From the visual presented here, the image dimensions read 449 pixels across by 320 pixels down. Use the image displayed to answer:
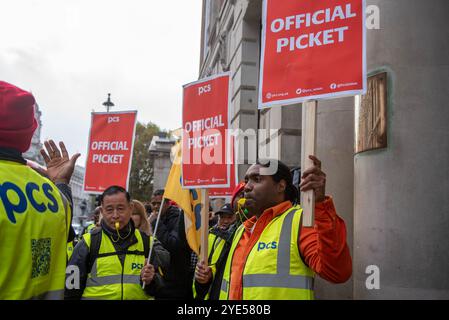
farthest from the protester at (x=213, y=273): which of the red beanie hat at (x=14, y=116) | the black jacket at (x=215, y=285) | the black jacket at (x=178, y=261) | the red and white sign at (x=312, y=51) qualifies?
the red beanie hat at (x=14, y=116)

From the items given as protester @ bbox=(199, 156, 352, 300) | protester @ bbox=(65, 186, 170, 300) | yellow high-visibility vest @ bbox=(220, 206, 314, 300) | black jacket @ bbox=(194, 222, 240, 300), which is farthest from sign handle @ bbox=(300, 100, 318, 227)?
protester @ bbox=(65, 186, 170, 300)

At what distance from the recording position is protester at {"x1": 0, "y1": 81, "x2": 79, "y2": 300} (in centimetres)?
198

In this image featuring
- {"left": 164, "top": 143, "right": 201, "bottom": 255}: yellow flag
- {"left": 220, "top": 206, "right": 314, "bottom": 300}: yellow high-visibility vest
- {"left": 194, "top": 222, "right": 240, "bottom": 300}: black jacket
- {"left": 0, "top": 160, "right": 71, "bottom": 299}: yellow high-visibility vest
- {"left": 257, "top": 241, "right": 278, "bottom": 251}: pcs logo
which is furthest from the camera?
{"left": 164, "top": 143, "right": 201, "bottom": 255}: yellow flag

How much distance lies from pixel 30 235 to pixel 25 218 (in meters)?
0.08

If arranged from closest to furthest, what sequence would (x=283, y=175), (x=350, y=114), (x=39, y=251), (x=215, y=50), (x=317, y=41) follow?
(x=39, y=251)
(x=317, y=41)
(x=283, y=175)
(x=350, y=114)
(x=215, y=50)

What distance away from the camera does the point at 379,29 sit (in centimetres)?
416

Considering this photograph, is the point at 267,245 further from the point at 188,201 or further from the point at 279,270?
the point at 188,201

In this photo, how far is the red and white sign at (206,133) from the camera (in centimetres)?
437

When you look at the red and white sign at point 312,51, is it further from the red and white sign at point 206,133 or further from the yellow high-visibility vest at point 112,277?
the yellow high-visibility vest at point 112,277

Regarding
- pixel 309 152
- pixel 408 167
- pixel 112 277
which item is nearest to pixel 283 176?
pixel 309 152

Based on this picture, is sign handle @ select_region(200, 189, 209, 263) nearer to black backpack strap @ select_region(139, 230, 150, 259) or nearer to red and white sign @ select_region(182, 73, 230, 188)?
red and white sign @ select_region(182, 73, 230, 188)
